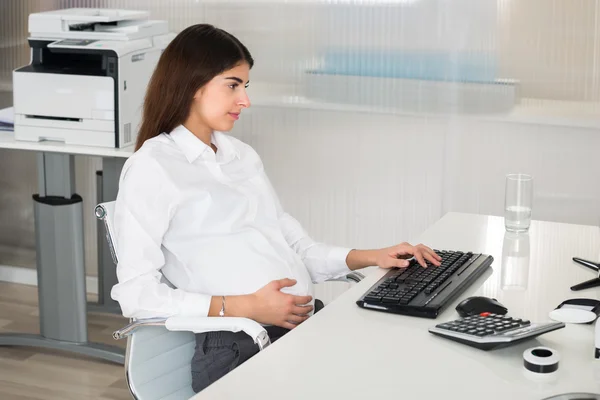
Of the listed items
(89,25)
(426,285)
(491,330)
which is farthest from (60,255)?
(491,330)

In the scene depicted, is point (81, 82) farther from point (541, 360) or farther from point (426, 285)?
point (541, 360)

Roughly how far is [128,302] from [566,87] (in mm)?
1993

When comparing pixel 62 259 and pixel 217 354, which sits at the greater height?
pixel 217 354

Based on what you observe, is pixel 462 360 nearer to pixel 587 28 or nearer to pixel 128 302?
pixel 128 302

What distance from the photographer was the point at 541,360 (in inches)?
55.1

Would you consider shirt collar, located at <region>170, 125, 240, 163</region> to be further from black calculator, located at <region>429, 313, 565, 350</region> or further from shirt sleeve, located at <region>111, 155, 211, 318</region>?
black calculator, located at <region>429, 313, 565, 350</region>

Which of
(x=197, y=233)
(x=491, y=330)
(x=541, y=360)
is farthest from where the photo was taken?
(x=197, y=233)

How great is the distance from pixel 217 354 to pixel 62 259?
5.15 ft

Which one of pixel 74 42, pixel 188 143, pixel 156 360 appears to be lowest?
pixel 156 360

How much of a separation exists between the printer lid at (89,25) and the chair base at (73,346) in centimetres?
113

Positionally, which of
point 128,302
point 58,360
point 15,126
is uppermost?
point 15,126

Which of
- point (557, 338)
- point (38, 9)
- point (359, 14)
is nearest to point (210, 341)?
point (557, 338)

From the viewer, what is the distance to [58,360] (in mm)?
3354

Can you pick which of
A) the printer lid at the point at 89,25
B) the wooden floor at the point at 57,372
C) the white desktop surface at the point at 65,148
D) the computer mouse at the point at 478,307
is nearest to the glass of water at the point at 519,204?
the computer mouse at the point at 478,307
